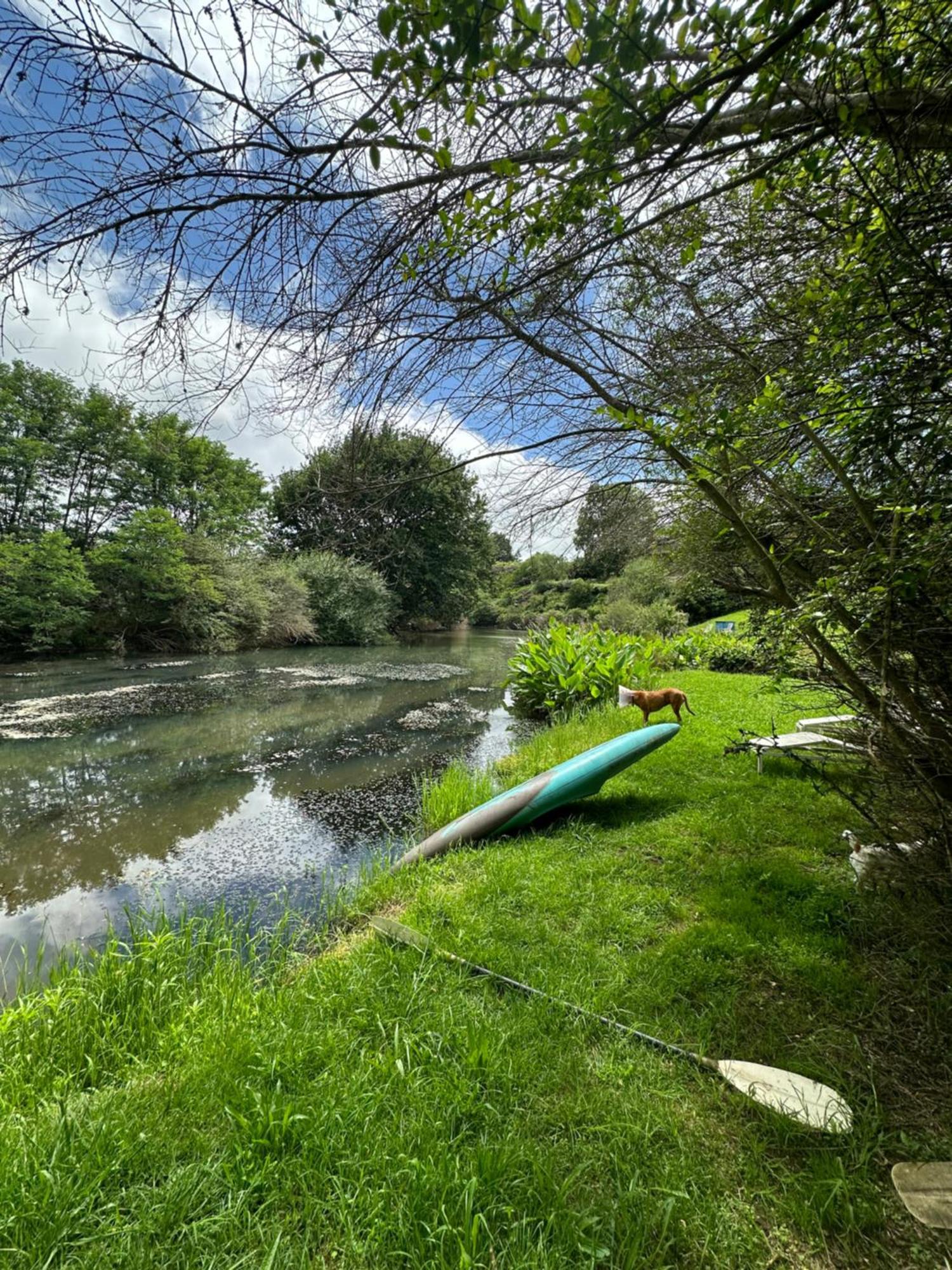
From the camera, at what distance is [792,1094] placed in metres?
1.52

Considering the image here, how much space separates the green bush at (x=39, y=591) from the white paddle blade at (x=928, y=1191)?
18222 mm

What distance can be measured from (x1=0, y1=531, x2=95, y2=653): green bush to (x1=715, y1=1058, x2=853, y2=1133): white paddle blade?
17829 millimetres

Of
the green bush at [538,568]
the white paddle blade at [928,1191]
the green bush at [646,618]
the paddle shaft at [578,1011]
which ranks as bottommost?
the paddle shaft at [578,1011]

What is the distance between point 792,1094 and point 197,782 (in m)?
6.44

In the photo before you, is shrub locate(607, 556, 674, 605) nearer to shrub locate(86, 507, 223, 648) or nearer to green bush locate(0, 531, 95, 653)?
shrub locate(86, 507, 223, 648)

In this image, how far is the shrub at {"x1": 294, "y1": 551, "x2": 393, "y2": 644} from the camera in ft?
66.7

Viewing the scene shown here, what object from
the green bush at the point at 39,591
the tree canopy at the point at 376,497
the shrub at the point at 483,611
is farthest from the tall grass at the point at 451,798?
the shrub at the point at 483,611

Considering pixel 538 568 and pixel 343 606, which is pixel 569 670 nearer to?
pixel 538 568

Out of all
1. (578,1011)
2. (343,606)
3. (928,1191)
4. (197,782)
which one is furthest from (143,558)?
(928,1191)

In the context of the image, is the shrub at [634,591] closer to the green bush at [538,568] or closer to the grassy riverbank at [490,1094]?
the green bush at [538,568]

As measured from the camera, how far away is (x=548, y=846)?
365 centimetres

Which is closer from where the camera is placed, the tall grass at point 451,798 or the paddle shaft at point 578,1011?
the paddle shaft at point 578,1011

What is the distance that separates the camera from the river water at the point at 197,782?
3.86 m

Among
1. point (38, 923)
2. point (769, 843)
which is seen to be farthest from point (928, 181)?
point (38, 923)
